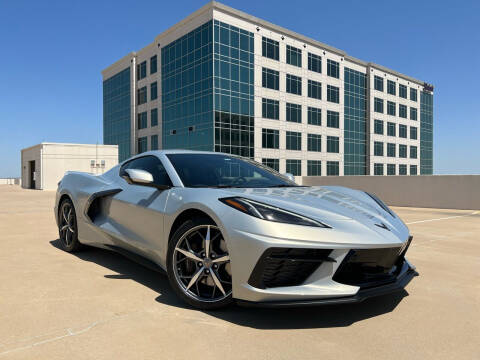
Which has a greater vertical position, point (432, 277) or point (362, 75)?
point (362, 75)

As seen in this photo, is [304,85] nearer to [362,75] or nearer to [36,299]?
[362,75]

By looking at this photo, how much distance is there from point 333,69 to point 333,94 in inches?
113

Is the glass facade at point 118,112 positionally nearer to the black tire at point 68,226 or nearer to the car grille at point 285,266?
the black tire at point 68,226

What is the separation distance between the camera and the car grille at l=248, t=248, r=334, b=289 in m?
2.39

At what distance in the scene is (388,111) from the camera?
172 feet

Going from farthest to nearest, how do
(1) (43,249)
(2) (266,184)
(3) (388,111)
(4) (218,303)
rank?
(3) (388,111)
(1) (43,249)
(2) (266,184)
(4) (218,303)

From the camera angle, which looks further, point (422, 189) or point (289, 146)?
point (289, 146)

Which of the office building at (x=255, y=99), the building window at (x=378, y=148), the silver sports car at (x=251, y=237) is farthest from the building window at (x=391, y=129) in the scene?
the silver sports car at (x=251, y=237)

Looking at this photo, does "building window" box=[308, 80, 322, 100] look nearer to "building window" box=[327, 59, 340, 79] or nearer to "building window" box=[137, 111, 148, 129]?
"building window" box=[327, 59, 340, 79]

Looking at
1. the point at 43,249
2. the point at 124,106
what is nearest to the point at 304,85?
the point at 124,106

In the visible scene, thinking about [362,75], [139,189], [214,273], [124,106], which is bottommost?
[214,273]

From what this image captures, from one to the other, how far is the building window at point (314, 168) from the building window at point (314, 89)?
727 centimetres

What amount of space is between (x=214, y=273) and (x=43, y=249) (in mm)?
3577

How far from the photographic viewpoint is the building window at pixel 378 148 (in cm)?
5008
